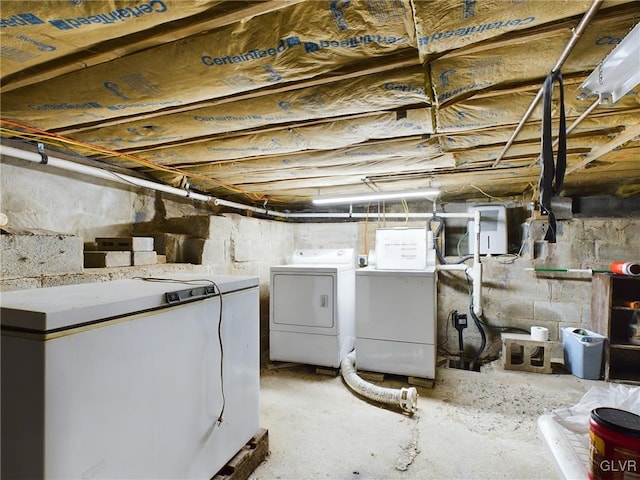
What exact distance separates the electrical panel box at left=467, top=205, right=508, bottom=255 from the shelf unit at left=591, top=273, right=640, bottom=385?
2.98ft

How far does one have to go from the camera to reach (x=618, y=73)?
3.55ft

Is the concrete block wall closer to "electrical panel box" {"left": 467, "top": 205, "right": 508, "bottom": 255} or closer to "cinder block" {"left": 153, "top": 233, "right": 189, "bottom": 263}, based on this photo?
"electrical panel box" {"left": 467, "top": 205, "right": 508, "bottom": 255}

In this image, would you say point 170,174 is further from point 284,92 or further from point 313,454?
point 313,454

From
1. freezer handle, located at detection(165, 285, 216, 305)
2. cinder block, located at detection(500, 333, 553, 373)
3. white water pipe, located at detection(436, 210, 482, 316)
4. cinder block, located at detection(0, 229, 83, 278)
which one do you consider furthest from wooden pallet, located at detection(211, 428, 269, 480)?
cinder block, located at detection(500, 333, 553, 373)

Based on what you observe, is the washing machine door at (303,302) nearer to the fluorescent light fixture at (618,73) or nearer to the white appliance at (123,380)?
the white appliance at (123,380)

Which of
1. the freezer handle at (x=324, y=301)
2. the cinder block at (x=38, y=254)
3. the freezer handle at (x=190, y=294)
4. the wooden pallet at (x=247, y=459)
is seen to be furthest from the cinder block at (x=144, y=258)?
the freezer handle at (x=324, y=301)

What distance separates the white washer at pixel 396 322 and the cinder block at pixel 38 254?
2228 millimetres

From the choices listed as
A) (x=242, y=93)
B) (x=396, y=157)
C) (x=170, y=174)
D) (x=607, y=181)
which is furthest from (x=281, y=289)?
(x=607, y=181)

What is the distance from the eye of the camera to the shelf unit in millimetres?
3053

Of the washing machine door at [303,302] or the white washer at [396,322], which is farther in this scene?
the washing machine door at [303,302]

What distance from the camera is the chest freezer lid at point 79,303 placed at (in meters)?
0.87

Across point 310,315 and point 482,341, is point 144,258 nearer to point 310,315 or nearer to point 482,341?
point 310,315

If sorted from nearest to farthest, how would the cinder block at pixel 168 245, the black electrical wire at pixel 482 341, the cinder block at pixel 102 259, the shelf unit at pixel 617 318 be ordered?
1. the cinder block at pixel 102 259
2. the cinder block at pixel 168 245
3. the shelf unit at pixel 617 318
4. the black electrical wire at pixel 482 341

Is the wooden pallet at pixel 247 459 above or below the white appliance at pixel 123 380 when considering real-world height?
below
